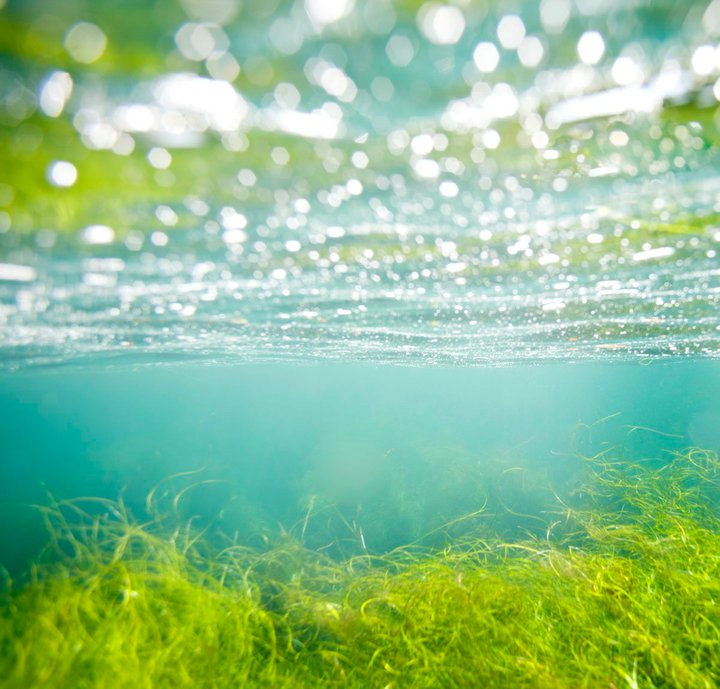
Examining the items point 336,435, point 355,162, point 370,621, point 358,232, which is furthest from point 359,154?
point 336,435

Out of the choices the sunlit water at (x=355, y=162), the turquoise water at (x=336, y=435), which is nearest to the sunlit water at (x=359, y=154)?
the sunlit water at (x=355, y=162)

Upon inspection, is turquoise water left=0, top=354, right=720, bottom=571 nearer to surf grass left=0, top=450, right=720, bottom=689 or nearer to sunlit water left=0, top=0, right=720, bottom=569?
surf grass left=0, top=450, right=720, bottom=689

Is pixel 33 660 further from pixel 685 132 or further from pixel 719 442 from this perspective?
pixel 719 442

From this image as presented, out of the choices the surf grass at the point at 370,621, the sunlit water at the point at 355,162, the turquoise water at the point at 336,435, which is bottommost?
the turquoise water at the point at 336,435

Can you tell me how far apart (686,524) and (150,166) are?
10.1 m

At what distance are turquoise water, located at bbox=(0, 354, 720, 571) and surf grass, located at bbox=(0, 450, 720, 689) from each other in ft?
5.34

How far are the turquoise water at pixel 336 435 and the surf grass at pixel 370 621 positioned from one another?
5.34ft

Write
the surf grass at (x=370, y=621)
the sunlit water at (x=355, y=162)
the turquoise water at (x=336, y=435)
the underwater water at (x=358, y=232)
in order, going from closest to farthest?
the sunlit water at (x=355, y=162), the underwater water at (x=358, y=232), the surf grass at (x=370, y=621), the turquoise water at (x=336, y=435)

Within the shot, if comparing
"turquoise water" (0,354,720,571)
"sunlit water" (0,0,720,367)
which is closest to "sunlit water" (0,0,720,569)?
"sunlit water" (0,0,720,367)

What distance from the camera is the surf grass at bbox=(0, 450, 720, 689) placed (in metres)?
5.02

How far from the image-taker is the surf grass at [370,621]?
5020 mm

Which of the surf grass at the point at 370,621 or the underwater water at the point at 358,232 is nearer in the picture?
A: the underwater water at the point at 358,232

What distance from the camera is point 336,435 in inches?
4437

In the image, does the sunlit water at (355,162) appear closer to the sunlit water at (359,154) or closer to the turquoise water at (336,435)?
the sunlit water at (359,154)
